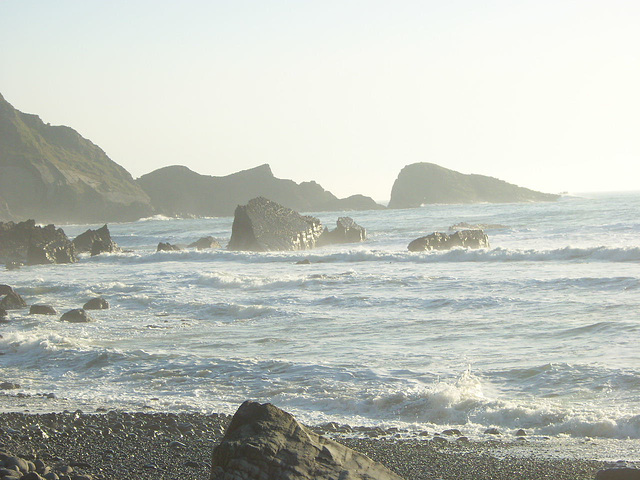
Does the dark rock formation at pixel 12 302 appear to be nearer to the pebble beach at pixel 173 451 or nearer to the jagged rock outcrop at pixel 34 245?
the pebble beach at pixel 173 451

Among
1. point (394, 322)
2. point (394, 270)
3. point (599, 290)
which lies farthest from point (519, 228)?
point (394, 322)

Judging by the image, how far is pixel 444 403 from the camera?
833 cm

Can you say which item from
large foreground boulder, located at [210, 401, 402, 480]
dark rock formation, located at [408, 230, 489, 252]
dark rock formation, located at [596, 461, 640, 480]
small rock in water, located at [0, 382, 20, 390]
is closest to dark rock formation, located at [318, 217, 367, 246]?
dark rock formation, located at [408, 230, 489, 252]

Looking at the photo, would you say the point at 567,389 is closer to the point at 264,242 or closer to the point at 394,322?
the point at 394,322

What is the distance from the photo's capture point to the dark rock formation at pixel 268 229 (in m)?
36.7

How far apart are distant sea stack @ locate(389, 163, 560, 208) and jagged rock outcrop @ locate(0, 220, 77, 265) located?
99.2 m

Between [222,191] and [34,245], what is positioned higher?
[222,191]

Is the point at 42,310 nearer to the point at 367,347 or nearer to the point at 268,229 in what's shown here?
the point at 367,347

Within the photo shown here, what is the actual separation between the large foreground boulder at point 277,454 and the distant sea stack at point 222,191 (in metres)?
134

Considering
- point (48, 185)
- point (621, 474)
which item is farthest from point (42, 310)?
point (48, 185)

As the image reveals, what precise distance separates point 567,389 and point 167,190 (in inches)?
5755

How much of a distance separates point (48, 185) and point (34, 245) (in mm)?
91698

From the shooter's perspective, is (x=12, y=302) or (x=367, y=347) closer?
(x=367, y=347)

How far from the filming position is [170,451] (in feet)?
22.3
